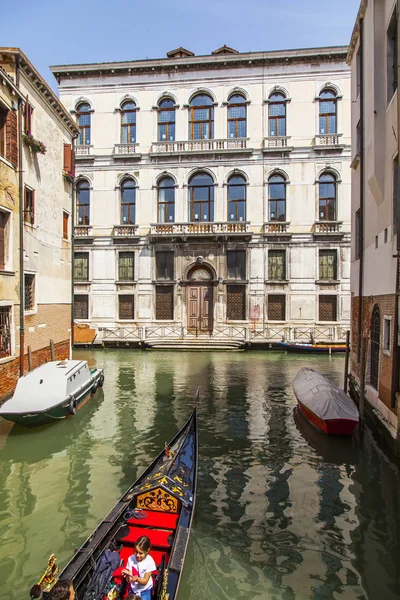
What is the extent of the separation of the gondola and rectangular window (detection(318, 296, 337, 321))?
1727 centimetres

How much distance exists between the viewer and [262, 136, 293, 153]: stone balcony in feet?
74.3

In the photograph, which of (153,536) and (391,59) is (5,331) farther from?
(391,59)

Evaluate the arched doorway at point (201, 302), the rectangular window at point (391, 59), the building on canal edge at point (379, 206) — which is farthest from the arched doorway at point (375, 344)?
the arched doorway at point (201, 302)

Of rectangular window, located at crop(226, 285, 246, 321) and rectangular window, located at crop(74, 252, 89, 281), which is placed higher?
rectangular window, located at crop(74, 252, 89, 281)

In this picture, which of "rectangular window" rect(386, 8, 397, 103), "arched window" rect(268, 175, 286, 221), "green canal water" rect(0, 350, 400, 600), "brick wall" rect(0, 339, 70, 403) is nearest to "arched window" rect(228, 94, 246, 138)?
"arched window" rect(268, 175, 286, 221)

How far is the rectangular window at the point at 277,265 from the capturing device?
74.7 feet

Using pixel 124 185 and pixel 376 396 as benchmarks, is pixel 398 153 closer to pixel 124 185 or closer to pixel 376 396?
pixel 376 396

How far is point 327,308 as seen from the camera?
22.5 metres

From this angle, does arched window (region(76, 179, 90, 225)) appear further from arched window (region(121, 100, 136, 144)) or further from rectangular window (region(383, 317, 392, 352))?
rectangular window (region(383, 317, 392, 352))

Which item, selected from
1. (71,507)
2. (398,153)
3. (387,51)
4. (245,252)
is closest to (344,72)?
(245,252)

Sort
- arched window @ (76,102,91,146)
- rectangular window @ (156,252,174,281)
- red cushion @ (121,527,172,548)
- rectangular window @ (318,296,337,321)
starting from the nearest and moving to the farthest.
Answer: red cushion @ (121,527,172,548), rectangular window @ (318,296,337,321), rectangular window @ (156,252,174,281), arched window @ (76,102,91,146)

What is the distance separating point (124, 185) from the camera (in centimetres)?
2398

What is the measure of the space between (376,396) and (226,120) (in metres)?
17.8

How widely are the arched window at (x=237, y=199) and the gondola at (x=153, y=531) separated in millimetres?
17999
